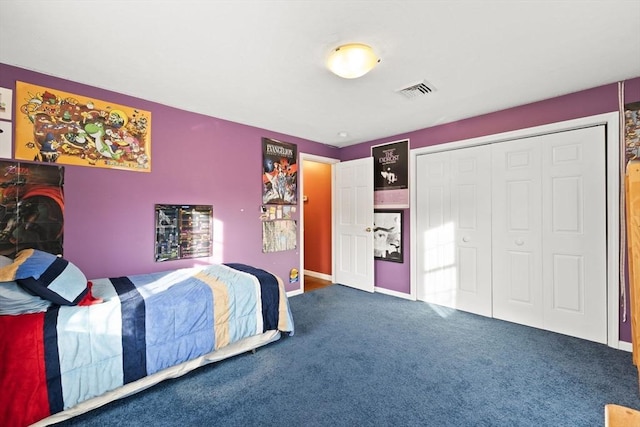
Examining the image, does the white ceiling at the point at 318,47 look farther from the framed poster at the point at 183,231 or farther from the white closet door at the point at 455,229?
the framed poster at the point at 183,231

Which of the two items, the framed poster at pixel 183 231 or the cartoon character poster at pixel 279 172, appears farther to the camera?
the cartoon character poster at pixel 279 172

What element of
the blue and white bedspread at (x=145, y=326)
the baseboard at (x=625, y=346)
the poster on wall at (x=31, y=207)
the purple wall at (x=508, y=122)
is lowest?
the baseboard at (x=625, y=346)

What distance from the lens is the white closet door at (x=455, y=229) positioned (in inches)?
132

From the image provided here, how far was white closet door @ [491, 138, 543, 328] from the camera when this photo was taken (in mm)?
2986

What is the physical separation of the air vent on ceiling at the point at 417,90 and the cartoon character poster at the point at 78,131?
266 centimetres

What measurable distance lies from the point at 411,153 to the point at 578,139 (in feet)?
5.75

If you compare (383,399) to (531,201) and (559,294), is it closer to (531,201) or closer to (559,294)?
(559,294)

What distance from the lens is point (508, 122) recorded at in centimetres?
315

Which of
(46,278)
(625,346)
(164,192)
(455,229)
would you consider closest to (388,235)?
(455,229)

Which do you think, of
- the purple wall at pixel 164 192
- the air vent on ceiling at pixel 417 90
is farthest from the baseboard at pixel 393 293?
the air vent on ceiling at pixel 417 90

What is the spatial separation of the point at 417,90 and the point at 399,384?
256cm

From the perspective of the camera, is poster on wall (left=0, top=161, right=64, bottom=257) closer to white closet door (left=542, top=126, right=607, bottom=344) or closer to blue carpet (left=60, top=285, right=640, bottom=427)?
blue carpet (left=60, top=285, right=640, bottom=427)

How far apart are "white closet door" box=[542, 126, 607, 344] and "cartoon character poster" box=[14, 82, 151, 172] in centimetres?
425

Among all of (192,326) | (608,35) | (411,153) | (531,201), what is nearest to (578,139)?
(531,201)
